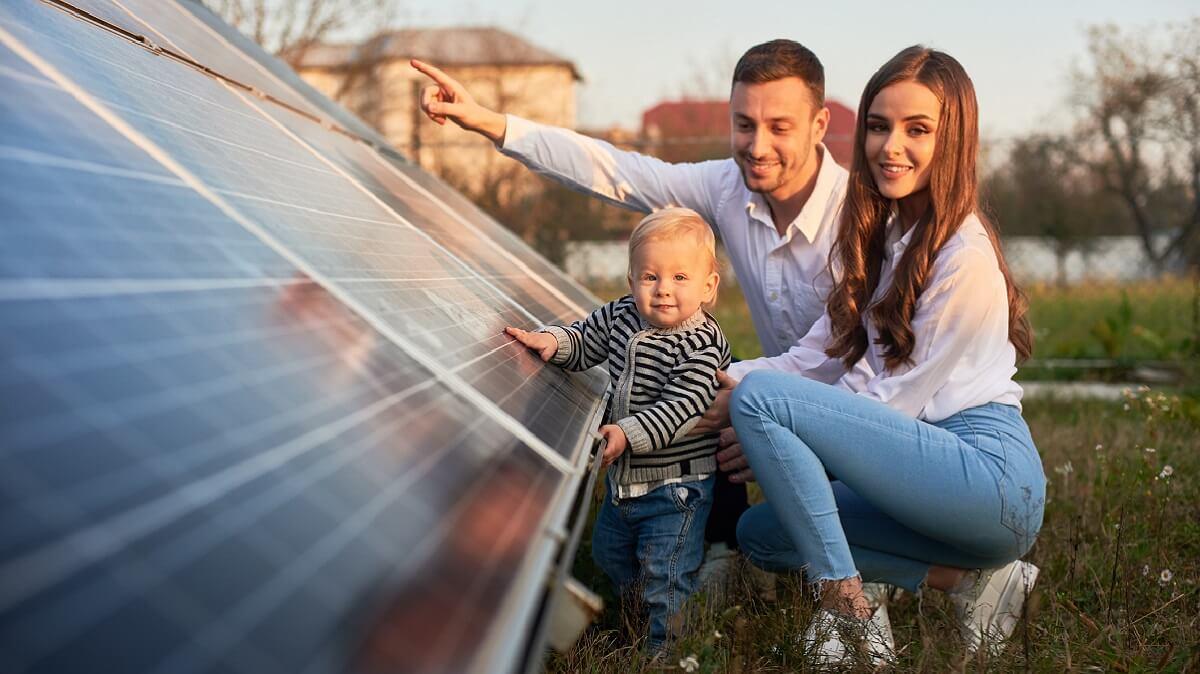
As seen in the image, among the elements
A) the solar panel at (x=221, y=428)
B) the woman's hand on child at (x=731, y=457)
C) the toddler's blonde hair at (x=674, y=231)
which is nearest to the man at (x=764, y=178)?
the woman's hand on child at (x=731, y=457)

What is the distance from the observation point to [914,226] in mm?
3518

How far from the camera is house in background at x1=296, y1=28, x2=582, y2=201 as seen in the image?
51.6ft

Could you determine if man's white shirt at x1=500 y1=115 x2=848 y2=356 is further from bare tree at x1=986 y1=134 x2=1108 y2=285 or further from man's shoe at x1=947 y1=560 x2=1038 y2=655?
bare tree at x1=986 y1=134 x2=1108 y2=285

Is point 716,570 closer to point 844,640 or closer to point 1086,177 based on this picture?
point 844,640

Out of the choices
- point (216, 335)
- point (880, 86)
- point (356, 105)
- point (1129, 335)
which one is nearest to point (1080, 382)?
point (1129, 335)

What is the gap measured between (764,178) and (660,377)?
1.18 meters

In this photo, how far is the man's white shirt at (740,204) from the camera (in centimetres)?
418

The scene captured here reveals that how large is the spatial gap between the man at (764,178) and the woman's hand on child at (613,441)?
0.97 meters

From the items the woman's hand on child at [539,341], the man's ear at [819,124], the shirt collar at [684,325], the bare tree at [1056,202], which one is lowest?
the bare tree at [1056,202]

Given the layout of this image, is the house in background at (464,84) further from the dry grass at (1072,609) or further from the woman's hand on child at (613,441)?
the woman's hand on child at (613,441)

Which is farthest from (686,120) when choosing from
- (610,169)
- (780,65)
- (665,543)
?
(665,543)

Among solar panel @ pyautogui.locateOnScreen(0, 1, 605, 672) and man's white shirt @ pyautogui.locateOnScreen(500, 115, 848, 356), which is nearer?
solar panel @ pyautogui.locateOnScreen(0, 1, 605, 672)

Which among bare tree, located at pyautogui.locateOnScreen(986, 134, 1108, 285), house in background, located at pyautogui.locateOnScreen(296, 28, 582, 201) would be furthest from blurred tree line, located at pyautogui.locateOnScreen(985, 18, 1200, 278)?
house in background, located at pyautogui.locateOnScreen(296, 28, 582, 201)

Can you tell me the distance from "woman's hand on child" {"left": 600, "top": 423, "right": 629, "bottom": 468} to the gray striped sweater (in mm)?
126
